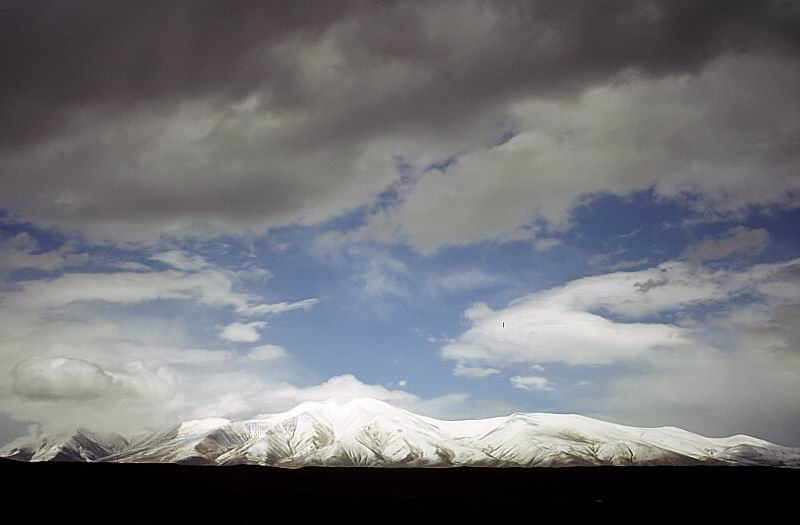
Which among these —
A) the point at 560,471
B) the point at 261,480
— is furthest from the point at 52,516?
the point at 560,471

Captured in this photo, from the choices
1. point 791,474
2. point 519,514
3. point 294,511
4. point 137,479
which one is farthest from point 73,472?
point 791,474

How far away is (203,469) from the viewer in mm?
100875

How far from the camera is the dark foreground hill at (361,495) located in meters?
61.1

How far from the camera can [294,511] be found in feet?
207

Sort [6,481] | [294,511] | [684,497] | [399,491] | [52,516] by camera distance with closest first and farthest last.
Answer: [52,516] → [294,511] → [6,481] → [684,497] → [399,491]

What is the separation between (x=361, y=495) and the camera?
8144cm

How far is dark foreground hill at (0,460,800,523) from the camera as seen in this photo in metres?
61.1

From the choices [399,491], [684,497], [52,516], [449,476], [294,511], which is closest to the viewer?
[52,516]

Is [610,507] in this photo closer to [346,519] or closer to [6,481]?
[346,519]

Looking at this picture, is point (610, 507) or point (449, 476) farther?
point (449, 476)

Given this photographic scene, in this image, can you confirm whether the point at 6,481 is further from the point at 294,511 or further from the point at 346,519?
the point at 346,519

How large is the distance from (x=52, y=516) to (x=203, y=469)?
45734mm

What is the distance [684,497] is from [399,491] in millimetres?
38595

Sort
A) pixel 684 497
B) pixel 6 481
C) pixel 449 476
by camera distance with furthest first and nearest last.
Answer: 1. pixel 449 476
2. pixel 684 497
3. pixel 6 481
